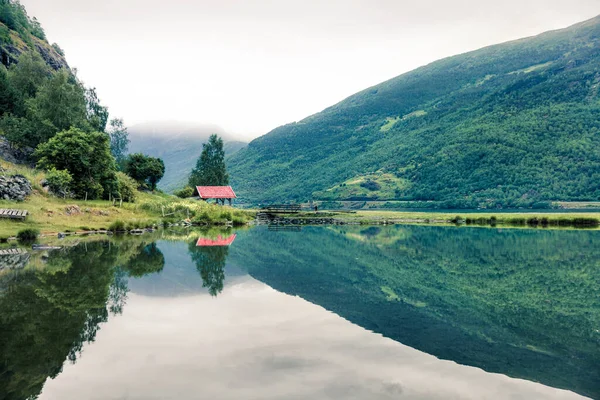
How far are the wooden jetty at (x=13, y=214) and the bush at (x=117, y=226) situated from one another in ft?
29.3

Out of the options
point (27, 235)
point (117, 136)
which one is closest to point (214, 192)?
point (117, 136)

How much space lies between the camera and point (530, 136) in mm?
169000

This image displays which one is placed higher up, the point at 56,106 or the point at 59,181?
the point at 56,106

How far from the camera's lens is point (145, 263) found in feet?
84.0

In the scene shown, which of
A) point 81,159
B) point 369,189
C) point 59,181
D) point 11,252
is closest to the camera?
point 11,252

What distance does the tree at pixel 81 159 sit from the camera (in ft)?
176

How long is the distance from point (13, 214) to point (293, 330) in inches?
1290

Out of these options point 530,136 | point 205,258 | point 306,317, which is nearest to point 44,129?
point 205,258

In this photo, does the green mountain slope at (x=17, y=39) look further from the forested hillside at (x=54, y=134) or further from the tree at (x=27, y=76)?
the tree at (x=27, y=76)

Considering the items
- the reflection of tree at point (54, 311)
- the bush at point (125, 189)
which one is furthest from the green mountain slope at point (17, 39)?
the reflection of tree at point (54, 311)

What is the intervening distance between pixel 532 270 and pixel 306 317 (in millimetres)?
16059

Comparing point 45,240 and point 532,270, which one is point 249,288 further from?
point 45,240

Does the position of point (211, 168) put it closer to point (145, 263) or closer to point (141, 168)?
point (141, 168)

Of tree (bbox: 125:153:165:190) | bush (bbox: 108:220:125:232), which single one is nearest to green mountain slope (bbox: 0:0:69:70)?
tree (bbox: 125:153:165:190)
